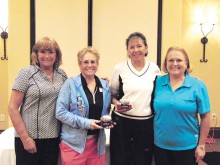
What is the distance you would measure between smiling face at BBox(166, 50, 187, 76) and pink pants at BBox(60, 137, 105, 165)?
2.23 feet

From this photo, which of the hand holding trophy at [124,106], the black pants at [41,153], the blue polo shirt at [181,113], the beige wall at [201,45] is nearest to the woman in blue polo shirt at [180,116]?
the blue polo shirt at [181,113]

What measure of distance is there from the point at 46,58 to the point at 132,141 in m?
0.82

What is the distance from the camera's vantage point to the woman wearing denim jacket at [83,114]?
1.67 m

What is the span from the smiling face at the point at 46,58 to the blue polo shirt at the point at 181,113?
732 mm

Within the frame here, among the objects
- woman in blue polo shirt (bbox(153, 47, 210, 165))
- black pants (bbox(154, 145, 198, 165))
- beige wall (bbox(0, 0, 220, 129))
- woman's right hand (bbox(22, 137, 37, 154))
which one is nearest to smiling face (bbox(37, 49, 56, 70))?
woman's right hand (bbox(22, 137, 37, 154))

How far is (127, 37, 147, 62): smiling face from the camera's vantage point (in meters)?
1.91

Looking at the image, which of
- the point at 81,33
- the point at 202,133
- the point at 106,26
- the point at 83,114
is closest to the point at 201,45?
the point at 106,26

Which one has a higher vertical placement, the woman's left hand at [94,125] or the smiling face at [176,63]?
the smiling face at [176,63]

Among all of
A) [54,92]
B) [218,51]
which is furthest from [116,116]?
[218,51]

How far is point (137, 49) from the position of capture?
6.26ft

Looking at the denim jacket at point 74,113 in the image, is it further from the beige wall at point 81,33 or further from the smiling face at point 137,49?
the beige wall at point 81,33

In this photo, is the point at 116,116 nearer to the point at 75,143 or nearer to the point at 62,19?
the point at 75,143

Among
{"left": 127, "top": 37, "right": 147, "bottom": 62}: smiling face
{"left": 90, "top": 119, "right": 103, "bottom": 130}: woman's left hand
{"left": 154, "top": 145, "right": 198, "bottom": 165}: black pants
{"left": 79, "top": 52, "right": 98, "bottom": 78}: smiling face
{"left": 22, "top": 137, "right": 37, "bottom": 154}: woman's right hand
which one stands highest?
{"left": 127, "top": 37, "right": 147, "bottom": 62}: smiling face

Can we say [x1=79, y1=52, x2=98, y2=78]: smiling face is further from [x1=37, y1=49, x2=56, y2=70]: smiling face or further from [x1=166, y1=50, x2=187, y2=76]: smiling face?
[x1=166, y1=50, x2=187, y2=76]: smiling face
